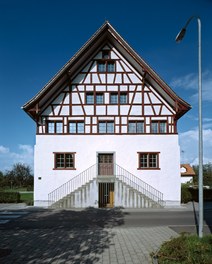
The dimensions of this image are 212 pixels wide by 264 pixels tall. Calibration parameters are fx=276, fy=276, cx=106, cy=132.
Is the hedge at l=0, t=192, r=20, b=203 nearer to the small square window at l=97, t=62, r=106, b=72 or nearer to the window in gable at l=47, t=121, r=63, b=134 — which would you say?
the window in gable at l=47, t=121, r=63, b=134

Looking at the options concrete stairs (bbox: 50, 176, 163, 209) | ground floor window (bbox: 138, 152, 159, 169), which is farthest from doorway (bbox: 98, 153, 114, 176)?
ground floor window (bbox: 138, 152, 159, 169)

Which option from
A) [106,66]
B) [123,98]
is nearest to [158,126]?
[123,98]

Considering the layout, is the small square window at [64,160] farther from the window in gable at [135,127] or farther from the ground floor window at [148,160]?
the ground floor window at [148,160]

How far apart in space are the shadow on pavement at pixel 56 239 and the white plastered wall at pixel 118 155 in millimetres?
7122

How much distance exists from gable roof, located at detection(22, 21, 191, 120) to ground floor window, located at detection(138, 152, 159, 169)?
161 inches

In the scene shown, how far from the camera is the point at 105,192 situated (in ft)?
76.8

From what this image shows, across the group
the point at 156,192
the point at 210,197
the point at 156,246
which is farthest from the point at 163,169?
the point at 156,246

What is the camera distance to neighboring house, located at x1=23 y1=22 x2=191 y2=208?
76.6 ft

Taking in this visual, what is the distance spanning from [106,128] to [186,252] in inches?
689

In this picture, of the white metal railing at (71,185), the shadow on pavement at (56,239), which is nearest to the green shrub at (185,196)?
the white metal railing at (71,185)

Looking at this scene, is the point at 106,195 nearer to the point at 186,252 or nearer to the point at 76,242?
the point at 76,242

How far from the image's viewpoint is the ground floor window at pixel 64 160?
23734 millimetres

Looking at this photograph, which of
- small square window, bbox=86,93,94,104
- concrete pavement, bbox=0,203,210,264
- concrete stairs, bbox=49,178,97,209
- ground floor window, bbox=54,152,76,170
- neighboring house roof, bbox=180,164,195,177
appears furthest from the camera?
neighboring house roof, bbox=180,164,195,177

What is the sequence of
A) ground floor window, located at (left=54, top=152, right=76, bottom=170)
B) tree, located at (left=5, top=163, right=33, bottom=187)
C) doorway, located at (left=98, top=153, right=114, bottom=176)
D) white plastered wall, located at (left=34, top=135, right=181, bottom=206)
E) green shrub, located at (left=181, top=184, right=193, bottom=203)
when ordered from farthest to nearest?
tree, located at (left=5, top=163, right=33, bottom=187), green shrub, located at (left=181, top=184, right=193, bottom=203), doorway, located at (left=98, top=153, right=114, bottom=176), ground floor window, located at (left=54, top=152, right=76, bottom=170), white plastered wall, located at (left=34, top=135, right=181, bottom=206)
